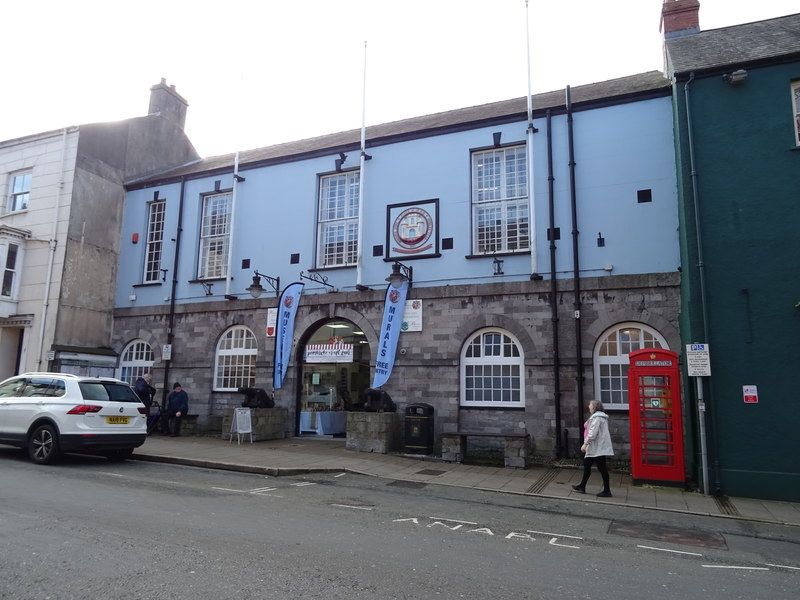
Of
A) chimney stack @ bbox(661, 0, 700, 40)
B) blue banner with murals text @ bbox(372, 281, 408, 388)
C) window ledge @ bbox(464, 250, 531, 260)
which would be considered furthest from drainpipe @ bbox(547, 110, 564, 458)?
chimney stack @ bbox(661, 0, 700, 40)

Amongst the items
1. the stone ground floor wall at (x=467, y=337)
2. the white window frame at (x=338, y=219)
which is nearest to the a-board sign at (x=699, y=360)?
the stone ground floor wall at (x=467, y=337)

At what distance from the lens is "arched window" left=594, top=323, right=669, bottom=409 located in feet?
40.2

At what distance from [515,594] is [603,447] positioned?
546cm

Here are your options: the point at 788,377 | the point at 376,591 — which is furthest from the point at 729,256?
the point at 376,591

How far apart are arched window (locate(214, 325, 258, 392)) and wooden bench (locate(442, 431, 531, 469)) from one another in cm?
676

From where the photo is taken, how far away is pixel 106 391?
10766 millimetres

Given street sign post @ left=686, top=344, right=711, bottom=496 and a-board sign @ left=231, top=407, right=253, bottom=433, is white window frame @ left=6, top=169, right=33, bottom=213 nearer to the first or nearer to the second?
a-board sign @ left=231, top=407, right=253, bottom=433

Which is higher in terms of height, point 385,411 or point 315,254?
point 315,254

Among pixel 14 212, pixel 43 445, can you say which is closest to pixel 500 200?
pixel 43 445

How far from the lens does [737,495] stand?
9.65 m

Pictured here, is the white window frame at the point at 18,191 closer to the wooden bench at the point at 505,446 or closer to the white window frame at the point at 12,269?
the white window frame at the point at 12,269

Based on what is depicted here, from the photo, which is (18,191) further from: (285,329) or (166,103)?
(285,329)

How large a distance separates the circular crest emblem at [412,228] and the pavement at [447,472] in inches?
219

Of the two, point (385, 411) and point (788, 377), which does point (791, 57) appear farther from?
point (385, 411)
